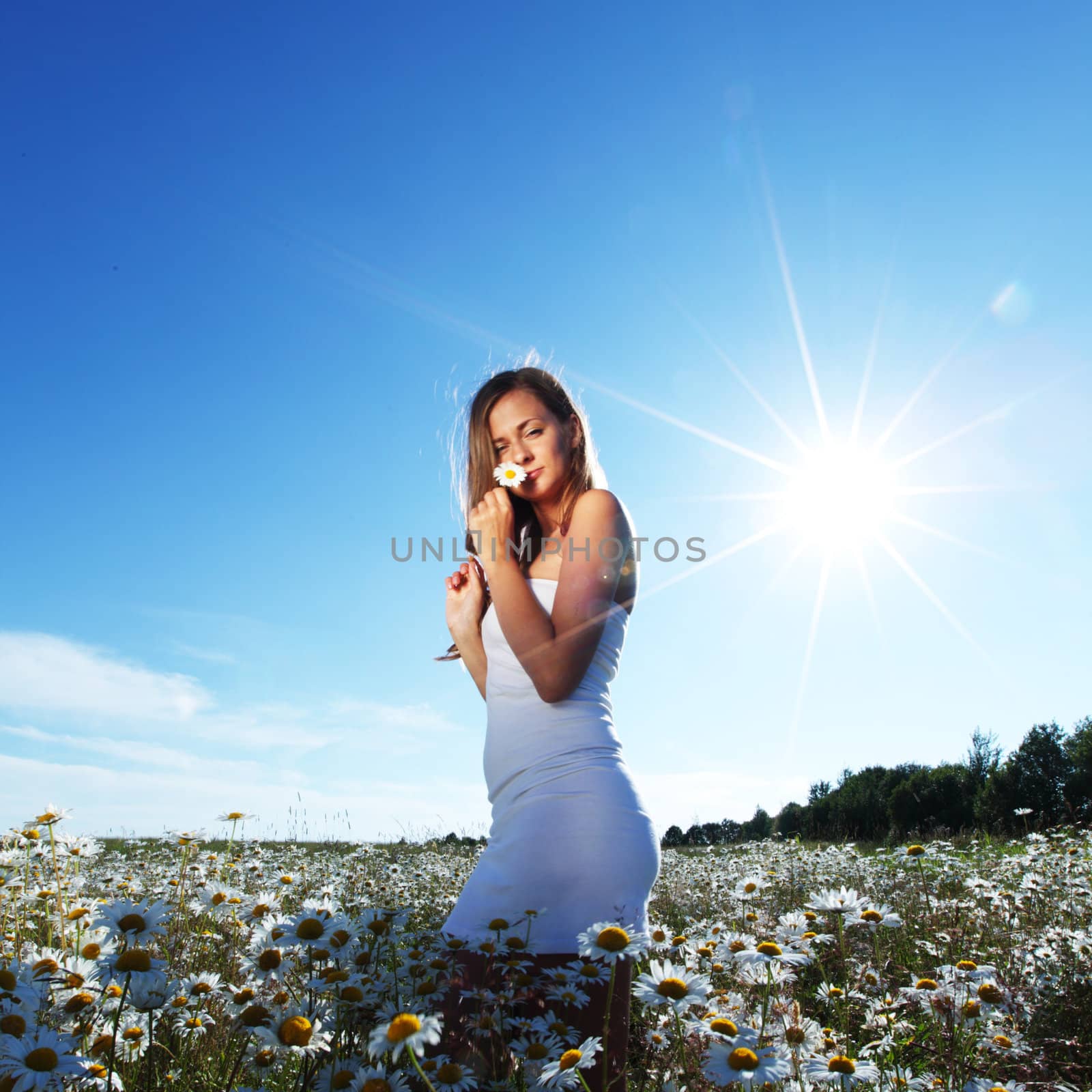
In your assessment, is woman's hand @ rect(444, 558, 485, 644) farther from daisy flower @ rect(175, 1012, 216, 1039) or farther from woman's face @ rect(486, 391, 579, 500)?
daisy flower @ rect(175, 1012, 216, 1039)

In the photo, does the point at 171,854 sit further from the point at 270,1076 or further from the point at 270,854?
the point at 270,1076

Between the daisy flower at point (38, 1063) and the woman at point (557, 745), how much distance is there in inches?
31.8

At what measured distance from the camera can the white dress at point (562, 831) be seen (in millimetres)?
2111

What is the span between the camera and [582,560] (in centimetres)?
243

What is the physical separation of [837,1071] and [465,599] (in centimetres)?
187

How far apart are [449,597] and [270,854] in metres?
6.35

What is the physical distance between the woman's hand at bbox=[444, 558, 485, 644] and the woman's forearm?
13 mm

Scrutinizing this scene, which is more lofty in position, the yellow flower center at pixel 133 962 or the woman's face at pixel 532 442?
the woman's face at pixel 532 442

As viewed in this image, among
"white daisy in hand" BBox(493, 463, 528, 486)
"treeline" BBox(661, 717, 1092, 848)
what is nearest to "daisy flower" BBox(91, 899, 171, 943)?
"white daisy in hand" BBox(493, 463, 528, 486)

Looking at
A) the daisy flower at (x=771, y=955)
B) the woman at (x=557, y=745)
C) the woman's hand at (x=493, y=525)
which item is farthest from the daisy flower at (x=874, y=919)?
the woman's hand at (x=493, y=525)

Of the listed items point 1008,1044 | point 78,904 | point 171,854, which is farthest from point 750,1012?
point 171,854

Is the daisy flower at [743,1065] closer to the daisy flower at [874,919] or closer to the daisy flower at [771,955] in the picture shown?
the daisy flower at [771,955]

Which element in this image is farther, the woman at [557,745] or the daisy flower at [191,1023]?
the daisy flower at [191,1023]

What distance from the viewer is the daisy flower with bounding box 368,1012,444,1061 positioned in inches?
53.0
